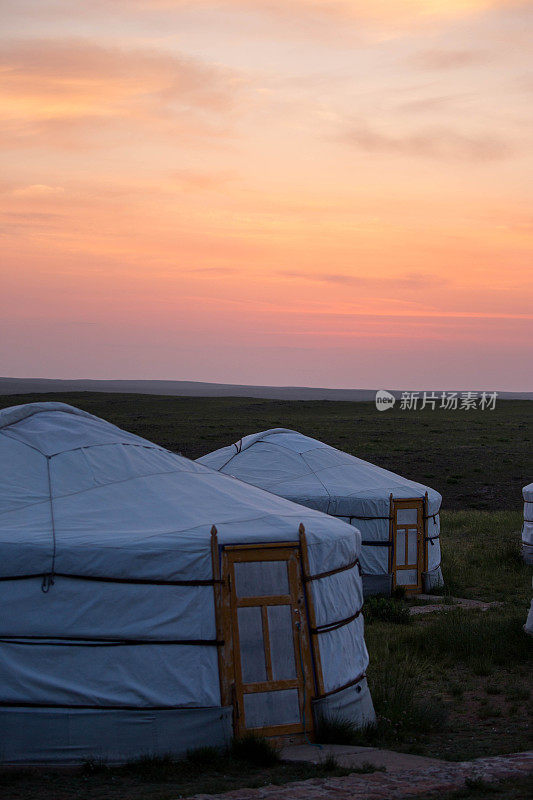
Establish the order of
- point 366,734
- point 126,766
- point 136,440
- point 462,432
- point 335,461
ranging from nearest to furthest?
point 126,766 < point 366,734 < point 136,440 < point 335,461 < point 462,432

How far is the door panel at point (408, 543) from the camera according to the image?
52.0ft

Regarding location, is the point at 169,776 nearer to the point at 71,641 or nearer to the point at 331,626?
the point at 71,641

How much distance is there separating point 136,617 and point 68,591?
0.57 metres

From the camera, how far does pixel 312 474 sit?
1666cm

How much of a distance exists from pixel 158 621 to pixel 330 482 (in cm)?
935

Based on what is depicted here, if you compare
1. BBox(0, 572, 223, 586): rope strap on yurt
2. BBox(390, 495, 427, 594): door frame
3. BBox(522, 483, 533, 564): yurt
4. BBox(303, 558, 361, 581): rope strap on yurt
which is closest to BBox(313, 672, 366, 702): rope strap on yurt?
BBox(303, 558, 361, 581): rope strap on yurt

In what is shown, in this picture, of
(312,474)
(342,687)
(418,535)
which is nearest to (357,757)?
(342,687)

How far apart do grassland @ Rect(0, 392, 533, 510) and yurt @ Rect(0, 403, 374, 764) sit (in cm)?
2114

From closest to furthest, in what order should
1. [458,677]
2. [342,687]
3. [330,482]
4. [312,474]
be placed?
[342,687] → [458,677] → [330,482] → [312,474]

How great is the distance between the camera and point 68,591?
7.16 meters

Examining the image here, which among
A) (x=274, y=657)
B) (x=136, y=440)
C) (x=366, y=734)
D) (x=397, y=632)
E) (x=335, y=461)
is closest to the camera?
(x=274, y=657)

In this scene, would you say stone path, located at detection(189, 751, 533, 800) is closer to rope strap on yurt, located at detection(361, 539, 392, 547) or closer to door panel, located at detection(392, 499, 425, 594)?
rope strap on yurt, located at detection(361, 539, 392, 547)

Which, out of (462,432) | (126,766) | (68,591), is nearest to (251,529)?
(68,591)

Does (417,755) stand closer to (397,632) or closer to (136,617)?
(136,617)
